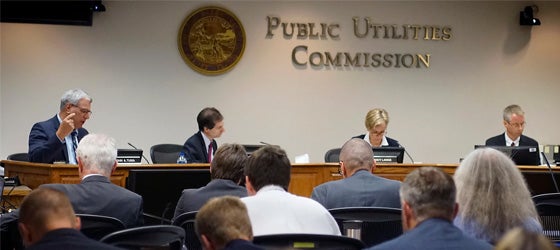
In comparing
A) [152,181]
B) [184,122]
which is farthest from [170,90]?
[152,181]

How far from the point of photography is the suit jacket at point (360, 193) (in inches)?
192

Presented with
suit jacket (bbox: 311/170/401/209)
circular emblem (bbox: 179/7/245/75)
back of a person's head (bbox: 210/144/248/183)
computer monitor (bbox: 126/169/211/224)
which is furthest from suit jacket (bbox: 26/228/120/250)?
circular emblem (bbox: 179/7/245/75)

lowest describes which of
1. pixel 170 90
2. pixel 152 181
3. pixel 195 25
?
pixel 152 181

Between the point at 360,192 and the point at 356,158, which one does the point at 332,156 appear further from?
the point at 360,192

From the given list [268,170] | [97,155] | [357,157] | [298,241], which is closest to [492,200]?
[298,241]

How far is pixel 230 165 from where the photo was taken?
193 inches

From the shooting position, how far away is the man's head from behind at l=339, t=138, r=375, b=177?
→ 5172 millimetres

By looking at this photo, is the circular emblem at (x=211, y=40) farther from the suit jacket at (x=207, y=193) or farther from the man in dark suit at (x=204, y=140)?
the suit jacket at (x=207, y=193)

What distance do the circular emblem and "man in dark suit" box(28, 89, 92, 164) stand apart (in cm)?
290

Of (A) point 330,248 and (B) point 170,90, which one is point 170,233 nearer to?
(A) point 330,248

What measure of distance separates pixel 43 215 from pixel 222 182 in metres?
1.92

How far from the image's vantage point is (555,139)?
429 inches

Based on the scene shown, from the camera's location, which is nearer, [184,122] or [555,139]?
[184,122]

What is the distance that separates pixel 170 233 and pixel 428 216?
113cm
